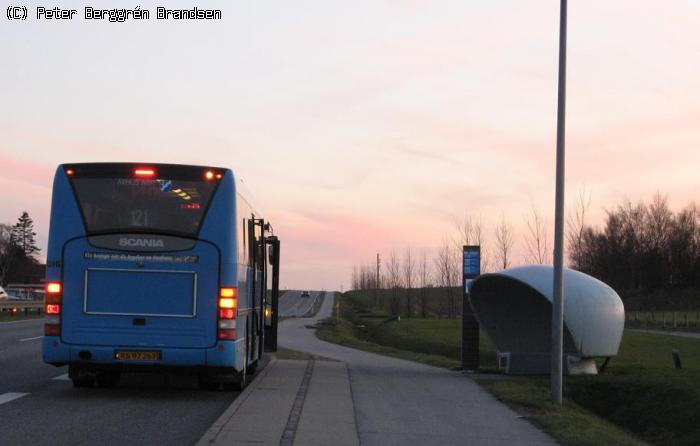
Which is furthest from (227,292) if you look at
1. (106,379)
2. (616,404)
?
(616,404)

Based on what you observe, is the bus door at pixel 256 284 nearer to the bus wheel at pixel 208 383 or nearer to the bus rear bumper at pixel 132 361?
the bus wheel at pixel 208 383

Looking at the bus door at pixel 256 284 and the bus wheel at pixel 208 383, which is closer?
the bus wheel at pixel 208 383

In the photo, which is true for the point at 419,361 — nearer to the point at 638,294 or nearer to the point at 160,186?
the point at 160,186

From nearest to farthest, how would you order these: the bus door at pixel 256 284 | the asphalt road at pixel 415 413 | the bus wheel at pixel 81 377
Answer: the asphalt road at pixel 415 413, the bus wheel at pixel 81 377, the bus door at pixel 256 284

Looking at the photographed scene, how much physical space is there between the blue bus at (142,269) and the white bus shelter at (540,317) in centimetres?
906

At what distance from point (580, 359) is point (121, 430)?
488 inches

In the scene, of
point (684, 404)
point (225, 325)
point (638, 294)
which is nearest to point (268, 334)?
point (225, 325)

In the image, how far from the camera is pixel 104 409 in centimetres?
1183

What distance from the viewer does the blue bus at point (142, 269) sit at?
42.1 feet

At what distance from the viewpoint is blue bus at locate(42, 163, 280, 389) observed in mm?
12828

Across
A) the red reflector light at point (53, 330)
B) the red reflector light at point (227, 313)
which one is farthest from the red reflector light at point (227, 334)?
the red reflector light at point (53, 330)

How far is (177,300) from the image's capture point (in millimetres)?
12945

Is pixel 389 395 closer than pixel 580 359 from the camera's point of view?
Yes

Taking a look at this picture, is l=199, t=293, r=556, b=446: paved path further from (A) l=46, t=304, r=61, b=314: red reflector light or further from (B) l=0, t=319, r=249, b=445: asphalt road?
(A) l=46, t=304, r=61, b=314: red reflector light
